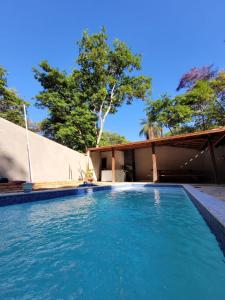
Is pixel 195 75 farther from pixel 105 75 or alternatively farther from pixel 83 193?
pixel 83 193

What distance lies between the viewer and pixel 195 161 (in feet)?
40.2

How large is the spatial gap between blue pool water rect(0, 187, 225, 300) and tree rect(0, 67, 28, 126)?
15456 millimetres

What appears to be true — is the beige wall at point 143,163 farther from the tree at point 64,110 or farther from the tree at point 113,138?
the tree at point 113,138

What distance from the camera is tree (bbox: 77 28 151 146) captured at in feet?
57.8

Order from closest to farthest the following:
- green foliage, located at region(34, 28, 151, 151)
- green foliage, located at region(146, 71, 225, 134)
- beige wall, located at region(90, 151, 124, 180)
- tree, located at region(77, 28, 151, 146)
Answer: beige wall, located at region(90, 151, 124, 180) → green foliage, located at region(146, 71, 225, 134) → green foliage, located at region(34, 28, 151, 151) → tree, located at region(77, 28, 151, 146)

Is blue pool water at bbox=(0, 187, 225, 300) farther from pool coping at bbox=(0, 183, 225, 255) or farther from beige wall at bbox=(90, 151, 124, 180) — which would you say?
beige wall at bbox=(90, 151, 124, 180)

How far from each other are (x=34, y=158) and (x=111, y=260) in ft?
24.4

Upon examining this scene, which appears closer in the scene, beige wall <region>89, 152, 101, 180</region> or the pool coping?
the pool coping

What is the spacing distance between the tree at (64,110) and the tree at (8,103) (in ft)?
6.88

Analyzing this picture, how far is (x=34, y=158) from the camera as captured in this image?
28.0ft

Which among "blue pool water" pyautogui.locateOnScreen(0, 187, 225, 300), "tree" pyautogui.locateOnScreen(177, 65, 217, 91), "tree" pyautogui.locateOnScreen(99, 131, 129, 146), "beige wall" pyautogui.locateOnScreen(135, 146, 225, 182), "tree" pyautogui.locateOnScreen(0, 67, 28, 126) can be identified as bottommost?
"blue pool water" pyautogui.locateOnScreen(0, 187, 225, 300)

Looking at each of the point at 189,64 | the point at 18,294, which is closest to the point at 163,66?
the point at 189,64

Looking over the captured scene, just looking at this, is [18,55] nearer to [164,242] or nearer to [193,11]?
[193,11]

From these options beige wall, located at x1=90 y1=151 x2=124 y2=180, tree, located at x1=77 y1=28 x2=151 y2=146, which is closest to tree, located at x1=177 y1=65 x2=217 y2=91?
tree, located at x1=77 y1=28 x2=151 y2=146
